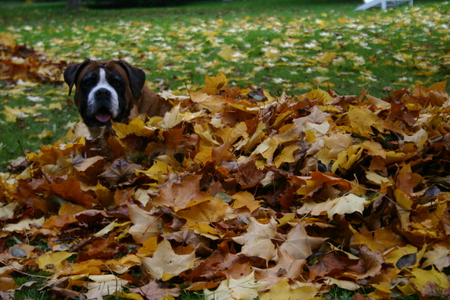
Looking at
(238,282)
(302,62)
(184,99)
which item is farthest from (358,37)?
(238,282)

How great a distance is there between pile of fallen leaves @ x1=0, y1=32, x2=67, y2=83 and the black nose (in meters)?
3.78

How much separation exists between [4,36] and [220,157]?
28.0ft

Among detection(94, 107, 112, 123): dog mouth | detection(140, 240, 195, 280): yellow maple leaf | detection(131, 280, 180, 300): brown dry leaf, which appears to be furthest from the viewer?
detection(94, 107, 112, 123): dog mouth

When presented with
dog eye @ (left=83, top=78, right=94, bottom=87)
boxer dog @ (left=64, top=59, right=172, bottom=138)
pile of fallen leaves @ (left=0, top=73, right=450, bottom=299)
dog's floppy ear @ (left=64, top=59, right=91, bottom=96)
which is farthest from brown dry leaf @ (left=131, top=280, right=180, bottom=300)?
dog's floppy ear @ (left=64, top=59, right=91, bottom=96)

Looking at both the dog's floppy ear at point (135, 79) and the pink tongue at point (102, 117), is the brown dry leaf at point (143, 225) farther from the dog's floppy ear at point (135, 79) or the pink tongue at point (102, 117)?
the dog's floppy ear at point (135, 79)

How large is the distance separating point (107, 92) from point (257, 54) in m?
4.72

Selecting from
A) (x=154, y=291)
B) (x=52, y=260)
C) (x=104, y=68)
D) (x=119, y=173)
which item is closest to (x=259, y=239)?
(x=154, y=291)

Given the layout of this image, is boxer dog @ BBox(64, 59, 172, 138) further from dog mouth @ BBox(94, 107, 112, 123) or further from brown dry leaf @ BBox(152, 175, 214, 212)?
brown dry leaf @ BBox(152, 175, 214, 212)

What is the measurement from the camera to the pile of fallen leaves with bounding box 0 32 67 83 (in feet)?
24.0

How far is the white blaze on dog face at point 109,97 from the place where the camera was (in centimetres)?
381

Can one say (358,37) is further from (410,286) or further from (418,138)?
(410,286)

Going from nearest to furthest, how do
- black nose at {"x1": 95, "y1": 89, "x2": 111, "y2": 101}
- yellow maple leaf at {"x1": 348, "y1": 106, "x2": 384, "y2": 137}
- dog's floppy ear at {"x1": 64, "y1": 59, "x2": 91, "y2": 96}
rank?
yellow maple leaf at {"x1": 348, "y1": 106, "x2": 384, "y2": 137} → black nose at {"x1": 95, "y1": 89, "x2": 111, "y2": 101} → dog's floppy ear at {"x1": 64, "y1": 59, "x2": 91, "y2": 96}

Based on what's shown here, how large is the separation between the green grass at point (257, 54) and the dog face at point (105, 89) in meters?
0.92

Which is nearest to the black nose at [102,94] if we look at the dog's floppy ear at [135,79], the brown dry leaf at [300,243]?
the dog's floppy ear at [135,79]
